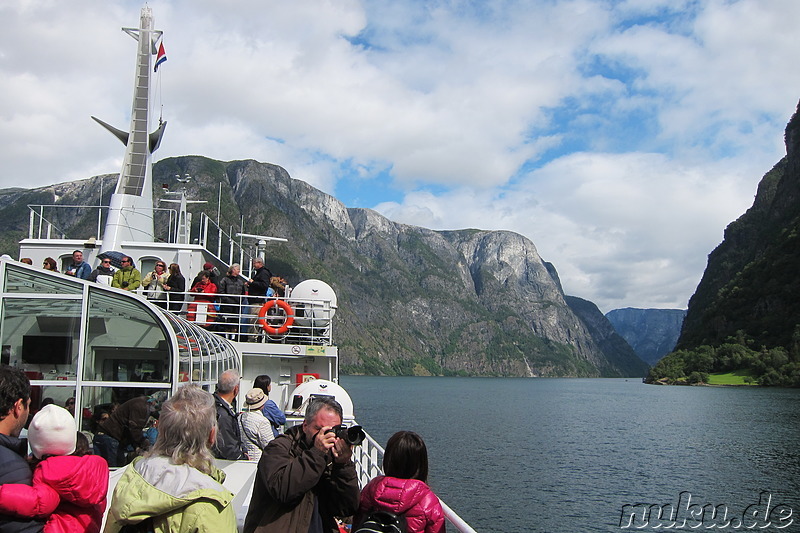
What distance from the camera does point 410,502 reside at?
4145 mm

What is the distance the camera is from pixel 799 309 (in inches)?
4926

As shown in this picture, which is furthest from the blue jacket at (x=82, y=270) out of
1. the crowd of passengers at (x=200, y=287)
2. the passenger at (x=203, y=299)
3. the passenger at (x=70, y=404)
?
the passenger at (x=70, y=404)

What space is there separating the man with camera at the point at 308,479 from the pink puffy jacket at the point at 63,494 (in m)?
0.86

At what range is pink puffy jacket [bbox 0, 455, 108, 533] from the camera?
3483 mm

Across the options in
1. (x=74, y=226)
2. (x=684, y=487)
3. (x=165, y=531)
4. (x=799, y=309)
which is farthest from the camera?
(x=74, y=226)

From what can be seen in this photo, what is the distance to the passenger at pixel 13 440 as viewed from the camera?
139 inches

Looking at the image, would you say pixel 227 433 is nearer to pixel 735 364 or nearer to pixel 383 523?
pixel 383 523

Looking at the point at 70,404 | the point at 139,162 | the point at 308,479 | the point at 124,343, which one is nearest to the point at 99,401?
the point at 70,404

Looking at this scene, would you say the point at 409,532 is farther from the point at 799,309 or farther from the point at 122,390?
the point at 799,309

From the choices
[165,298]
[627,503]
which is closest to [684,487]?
[627,503]

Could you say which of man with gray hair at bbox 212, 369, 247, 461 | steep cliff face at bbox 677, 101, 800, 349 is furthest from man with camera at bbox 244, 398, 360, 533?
steep cliff face at bbox 677, 101, 800, 349

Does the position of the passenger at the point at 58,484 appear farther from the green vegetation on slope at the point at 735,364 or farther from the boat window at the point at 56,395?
the green vegetation on slope at the point at 735,364

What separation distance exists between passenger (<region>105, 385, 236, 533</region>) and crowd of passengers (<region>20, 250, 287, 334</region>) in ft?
37.3

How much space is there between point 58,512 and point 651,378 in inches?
6654
